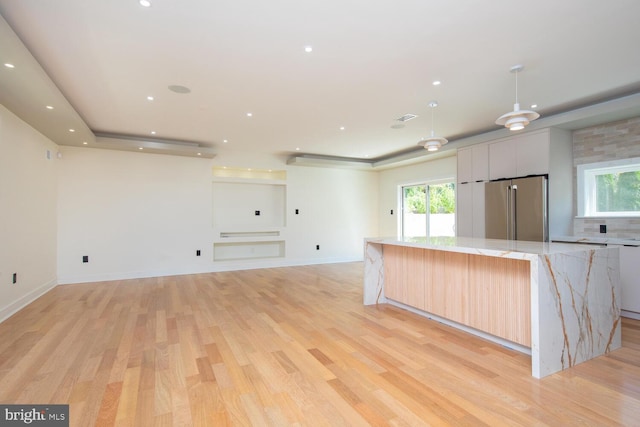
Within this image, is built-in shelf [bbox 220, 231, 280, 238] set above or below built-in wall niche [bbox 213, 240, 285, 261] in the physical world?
above

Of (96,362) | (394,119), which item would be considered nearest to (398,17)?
(394,119)

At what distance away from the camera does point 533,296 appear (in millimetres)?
2367

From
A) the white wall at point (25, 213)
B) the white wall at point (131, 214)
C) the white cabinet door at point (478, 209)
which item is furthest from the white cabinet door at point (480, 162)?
the white wall at point (25, 213)

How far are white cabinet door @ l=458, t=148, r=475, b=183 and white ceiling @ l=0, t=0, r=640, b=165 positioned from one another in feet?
3.24

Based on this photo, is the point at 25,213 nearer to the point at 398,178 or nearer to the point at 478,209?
the point at 478,209

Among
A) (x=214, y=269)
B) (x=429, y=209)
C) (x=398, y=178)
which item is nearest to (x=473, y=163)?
(x=429, y=209)

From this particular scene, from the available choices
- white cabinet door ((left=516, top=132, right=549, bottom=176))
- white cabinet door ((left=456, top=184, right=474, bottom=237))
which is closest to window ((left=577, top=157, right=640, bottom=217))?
white cabinet door ((left=516, top=132, right=549, bottom=176))

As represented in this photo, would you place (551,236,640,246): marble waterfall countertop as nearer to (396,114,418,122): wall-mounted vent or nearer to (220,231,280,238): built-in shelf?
(396,114,418,122): wall-mounted vent

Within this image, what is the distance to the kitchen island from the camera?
2.39 meters

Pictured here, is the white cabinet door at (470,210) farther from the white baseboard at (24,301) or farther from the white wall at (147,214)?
the white baseboard at (24,301)

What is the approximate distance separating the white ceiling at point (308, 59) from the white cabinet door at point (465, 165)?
3.24ft

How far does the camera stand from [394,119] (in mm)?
4895

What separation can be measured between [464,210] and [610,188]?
2054 millimetres

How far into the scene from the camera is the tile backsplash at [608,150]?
4215 mm
